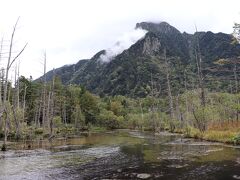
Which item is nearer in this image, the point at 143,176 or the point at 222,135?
the point at 143,176

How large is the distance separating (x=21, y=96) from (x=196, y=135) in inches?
2235

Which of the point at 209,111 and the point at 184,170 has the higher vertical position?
the point at 209,111

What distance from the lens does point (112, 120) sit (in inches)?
4505

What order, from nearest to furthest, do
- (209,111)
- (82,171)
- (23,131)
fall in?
1. (82,171)
2. (209,111)
3. (23,131)

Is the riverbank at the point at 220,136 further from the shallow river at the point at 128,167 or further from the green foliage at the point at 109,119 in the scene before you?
the green foliage at the point at 109,119

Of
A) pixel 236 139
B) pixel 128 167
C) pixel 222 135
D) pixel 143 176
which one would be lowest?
pixel 143 176

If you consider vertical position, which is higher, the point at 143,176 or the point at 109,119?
the point at 109,119

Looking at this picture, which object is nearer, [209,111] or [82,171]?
[82,171]

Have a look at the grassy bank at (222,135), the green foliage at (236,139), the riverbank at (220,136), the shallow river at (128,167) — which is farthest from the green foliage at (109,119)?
the shallow river at (128,167)

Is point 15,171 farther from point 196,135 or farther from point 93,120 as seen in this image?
point 93,120

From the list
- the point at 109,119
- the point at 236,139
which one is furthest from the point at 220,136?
the point at 109,119

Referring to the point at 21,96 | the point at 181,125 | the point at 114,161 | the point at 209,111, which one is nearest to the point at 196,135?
the point at 209,111

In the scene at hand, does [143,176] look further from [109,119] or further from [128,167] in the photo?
[109,119]

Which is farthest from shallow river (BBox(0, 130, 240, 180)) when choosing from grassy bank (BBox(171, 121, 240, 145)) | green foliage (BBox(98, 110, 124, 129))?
green foliage (BBox(98, 110, 124, 129))
